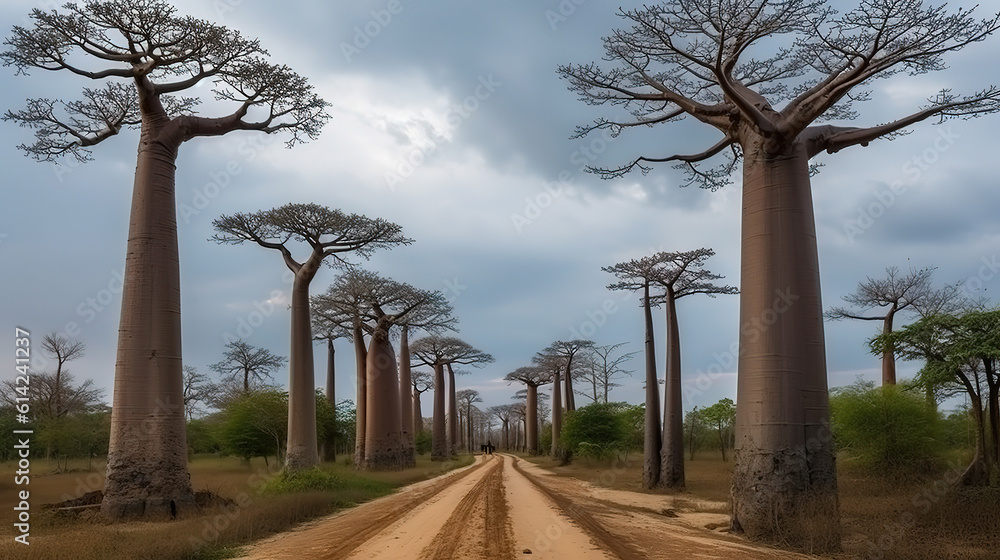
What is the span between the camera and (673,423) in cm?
1588

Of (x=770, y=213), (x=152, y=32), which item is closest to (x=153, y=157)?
(x=152, y=32)

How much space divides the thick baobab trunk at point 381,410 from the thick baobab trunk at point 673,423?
40.2 ft

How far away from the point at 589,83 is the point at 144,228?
7.91 meters

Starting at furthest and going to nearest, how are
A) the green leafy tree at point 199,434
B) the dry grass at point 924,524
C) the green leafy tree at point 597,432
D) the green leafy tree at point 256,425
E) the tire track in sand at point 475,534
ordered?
the green leafy tree at point 199,434 < the green leafy tree at point 597,432 < the green leafy tree at point 256,425 < the tire track in sand at point 475,534 < the dry grass at point 924,524

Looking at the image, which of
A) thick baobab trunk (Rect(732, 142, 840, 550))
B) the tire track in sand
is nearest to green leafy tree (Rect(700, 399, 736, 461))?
the tire track in sand

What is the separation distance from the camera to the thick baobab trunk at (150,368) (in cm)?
1016

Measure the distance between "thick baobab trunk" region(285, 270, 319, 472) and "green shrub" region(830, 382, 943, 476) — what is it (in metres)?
13.5

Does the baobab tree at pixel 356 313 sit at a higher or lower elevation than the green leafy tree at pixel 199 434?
higher

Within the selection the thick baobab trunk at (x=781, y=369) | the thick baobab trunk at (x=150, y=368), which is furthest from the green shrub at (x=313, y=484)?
the thick baobab trunk at (x=781, y=369)

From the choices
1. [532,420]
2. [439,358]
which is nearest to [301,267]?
[439,358]

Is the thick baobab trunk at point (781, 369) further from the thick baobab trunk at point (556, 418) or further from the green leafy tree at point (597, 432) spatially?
the thick baobab trunk at point (556, 418)

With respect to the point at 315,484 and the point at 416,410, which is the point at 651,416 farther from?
the point at 416,410

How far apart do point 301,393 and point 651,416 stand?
912 centimetres

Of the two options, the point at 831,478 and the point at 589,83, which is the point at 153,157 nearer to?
the point at 589,83
